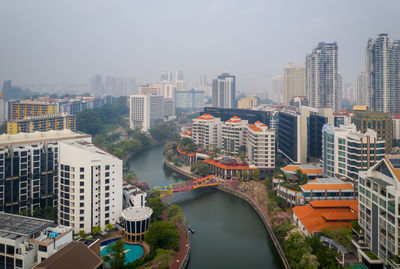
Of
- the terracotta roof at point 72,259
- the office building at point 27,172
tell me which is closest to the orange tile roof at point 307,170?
the office building at point 27,172

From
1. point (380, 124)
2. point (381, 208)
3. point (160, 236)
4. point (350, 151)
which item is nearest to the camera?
point (381, 208)

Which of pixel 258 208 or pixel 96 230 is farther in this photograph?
pixel 258 208

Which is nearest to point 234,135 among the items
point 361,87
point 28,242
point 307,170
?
point 307,170

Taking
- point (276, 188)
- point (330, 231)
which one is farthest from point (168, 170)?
point (330, 231)

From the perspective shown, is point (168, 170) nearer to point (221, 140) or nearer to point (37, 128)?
point (221, 140)

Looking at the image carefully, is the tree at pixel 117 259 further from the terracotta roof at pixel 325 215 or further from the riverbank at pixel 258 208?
the terracotta roof at pixel 325 215

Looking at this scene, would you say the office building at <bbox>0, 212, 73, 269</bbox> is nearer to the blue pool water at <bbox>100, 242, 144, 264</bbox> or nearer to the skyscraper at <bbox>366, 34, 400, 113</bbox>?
the blue pool water at <bbox>100, 242, 144, 264</bbox>

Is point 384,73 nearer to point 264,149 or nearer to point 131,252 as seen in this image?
point 264,149
